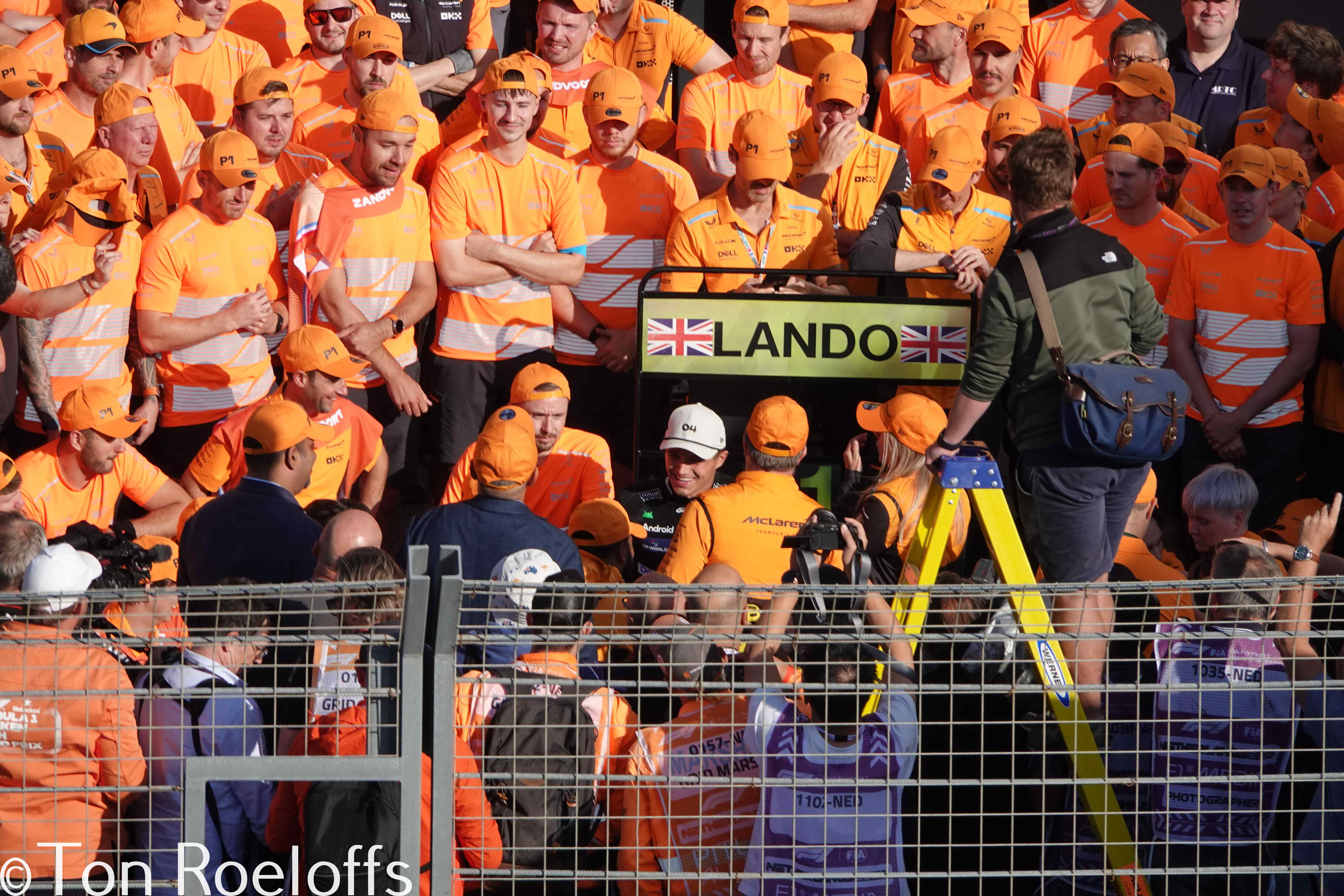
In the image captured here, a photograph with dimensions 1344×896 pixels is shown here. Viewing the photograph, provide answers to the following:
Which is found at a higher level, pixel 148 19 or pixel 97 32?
pixel 148 19

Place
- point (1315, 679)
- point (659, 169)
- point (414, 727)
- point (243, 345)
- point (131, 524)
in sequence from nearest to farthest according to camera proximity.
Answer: point (414, 727), point (1315, 679), point (131, 524), point (243, 345), point (659, 169)

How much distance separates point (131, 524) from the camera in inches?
277

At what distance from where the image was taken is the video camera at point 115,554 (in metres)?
5.51

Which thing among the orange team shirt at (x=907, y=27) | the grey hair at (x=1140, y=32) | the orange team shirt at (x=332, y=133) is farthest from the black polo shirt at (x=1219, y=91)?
the orange team shirt at (x=332, y=133)

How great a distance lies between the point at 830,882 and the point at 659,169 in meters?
5.06

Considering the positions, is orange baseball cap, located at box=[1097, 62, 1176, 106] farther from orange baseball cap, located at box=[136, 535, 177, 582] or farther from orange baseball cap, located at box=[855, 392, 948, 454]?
orange baseball cap, located at box=[136, 535, 177, 582]

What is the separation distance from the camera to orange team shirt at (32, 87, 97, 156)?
8.73 meters

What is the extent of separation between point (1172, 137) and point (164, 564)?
5282 mm

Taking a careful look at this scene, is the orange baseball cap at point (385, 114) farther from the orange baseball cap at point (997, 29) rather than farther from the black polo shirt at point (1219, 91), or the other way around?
the black polo shirt at point (1219, 91)

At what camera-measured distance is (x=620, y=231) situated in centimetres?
845

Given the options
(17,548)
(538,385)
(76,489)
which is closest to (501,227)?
(538,385)

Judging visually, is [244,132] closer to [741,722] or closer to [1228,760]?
[741,722]

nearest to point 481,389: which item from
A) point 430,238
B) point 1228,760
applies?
point 430,238

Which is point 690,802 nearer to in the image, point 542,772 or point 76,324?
point 542,772
